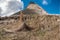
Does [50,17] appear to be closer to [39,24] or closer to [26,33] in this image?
[39,24]

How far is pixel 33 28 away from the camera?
20.6m

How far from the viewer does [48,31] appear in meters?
19.4

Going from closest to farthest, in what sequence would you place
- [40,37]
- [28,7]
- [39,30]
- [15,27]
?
[40,37] → [39,30] → [15,27] → [28,7]

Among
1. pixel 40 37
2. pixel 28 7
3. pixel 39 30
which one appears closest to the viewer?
pixel 40 37

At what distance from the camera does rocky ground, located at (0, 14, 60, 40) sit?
18.7 m

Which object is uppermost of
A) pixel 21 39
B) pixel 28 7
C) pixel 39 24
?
pixel 28 7

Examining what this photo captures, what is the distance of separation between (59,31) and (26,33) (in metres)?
3.53

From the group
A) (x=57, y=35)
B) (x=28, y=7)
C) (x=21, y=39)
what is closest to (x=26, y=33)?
(x=21, y=39)

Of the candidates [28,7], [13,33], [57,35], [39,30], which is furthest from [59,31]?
[28,7]

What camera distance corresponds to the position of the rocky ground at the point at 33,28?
18719 millimetres

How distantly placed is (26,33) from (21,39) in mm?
1293

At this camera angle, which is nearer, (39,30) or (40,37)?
(40,37)

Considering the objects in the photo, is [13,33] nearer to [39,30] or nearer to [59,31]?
[39,30]

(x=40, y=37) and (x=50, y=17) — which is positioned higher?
(x=50, y=17)
